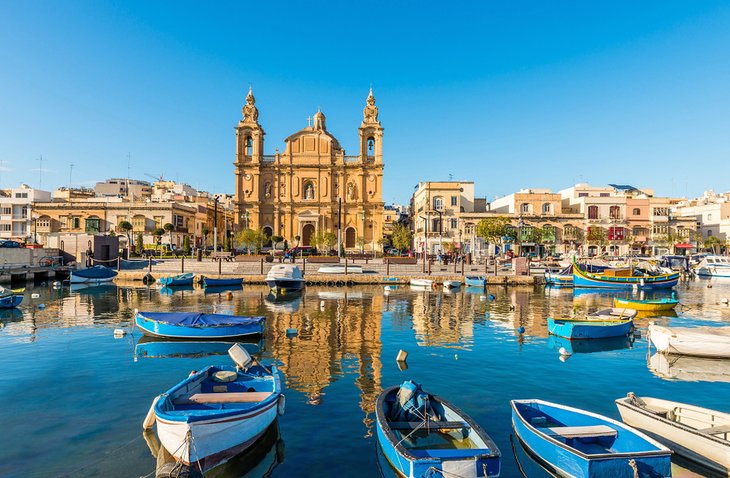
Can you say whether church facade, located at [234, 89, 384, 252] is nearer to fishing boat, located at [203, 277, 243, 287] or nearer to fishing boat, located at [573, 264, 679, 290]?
fishing boat, located at [203, 277, 243, 287]

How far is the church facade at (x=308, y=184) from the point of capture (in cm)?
7675

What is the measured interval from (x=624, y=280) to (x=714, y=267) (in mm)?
25709

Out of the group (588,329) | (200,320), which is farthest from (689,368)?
(200,320)

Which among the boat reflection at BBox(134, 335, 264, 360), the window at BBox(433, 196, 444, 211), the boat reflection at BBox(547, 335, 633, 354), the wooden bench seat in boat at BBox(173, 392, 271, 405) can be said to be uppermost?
the window at BBox(433, 196, 444, 211)

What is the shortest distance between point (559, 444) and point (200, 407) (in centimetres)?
745

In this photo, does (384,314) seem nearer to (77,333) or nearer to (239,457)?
(77,333)

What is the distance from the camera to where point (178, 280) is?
138 ft

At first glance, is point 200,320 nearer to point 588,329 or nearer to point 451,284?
point 588,329

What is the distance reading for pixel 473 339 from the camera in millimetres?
21469

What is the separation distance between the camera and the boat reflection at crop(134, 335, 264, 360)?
60.1 ft

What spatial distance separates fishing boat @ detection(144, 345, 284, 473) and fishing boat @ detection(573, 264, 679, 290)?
134 feet

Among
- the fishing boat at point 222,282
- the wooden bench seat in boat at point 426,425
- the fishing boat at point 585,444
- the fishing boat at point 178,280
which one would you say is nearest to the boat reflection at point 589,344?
the fishing boat at point 585,444

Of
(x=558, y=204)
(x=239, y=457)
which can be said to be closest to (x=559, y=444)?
(x=239, y=457)

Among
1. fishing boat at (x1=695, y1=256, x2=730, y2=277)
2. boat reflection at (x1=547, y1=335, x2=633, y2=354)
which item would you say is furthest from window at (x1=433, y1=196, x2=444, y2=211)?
boat reflection at (x1=547, y1=335, x2=633, y2=354)
